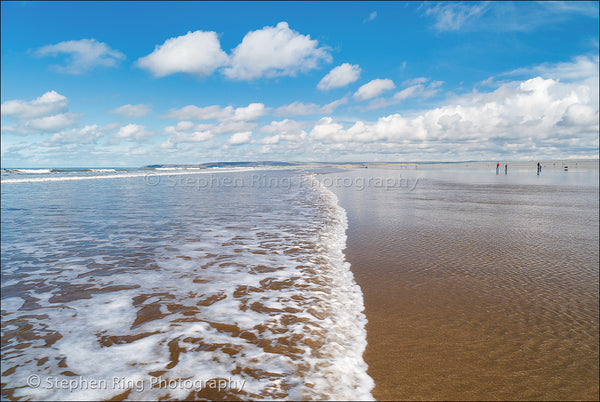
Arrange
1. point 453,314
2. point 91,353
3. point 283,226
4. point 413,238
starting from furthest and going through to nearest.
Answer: point 283,226 → point 413,238 → point 453,314 → point 91,353

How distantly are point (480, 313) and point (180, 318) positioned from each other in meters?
4.65

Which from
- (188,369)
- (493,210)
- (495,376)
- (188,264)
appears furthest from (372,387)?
(493,210)

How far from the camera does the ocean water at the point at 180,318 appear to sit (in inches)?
130

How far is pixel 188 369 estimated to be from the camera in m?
3.50

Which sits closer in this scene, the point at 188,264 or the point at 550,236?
the point at 188,264

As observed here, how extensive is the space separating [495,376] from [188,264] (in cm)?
608

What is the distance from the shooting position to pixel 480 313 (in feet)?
15.3

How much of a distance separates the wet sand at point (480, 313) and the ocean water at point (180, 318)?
48 cm

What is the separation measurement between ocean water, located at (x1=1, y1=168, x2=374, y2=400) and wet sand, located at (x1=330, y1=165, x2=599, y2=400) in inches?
19.1

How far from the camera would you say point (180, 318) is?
4.60 meters

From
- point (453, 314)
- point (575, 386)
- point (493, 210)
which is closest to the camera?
point (575, 386)

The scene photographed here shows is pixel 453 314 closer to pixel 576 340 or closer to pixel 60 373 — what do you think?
pixel 576 340

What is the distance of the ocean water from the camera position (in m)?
3.31

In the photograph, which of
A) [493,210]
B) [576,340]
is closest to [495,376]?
[576,340]
